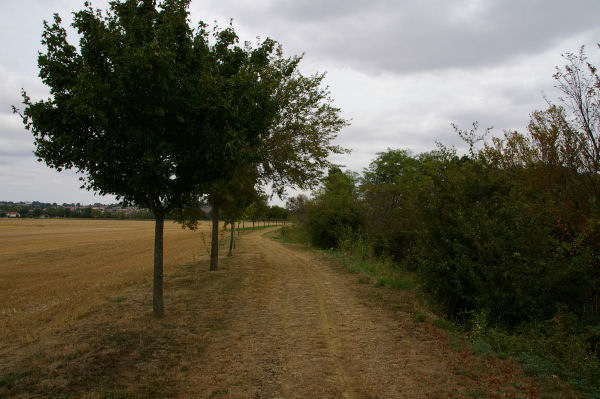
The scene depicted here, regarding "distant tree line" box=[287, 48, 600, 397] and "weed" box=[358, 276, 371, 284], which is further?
"weed" box=[358, 276, 371, 284]

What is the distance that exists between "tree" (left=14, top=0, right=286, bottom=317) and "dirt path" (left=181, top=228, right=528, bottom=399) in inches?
123

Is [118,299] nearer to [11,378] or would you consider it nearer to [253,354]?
[11,378]

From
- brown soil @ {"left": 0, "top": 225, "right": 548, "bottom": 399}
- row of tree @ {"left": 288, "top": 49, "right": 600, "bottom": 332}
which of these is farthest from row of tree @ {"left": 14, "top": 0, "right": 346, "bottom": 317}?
row of tree @ {"left": 288, "top": 49, "right": 600, "bottom": 332}

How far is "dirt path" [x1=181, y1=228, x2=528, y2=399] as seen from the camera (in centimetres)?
481

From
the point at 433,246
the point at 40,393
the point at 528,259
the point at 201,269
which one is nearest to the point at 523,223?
the point at 528,259

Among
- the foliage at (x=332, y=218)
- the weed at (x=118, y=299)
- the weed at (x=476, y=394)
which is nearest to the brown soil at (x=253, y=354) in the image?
the weed at (x=476, y=394)

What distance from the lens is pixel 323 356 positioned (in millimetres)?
6004

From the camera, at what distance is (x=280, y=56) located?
50.3 ft

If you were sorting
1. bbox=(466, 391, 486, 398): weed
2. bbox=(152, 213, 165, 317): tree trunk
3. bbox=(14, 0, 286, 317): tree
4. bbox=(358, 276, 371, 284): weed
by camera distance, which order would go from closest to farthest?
bbox=(466, 391, 486, 398): weed < bbox=(14, 0, 286, 317): tree < bbox=(152, 213, 165, 317): tree trunk < bbox=(358, 276, 371, 284): weed

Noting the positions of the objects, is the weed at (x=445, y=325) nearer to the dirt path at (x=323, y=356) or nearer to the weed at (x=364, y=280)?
the dirt path at (x=323, y=356)

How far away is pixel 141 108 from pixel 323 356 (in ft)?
19.1

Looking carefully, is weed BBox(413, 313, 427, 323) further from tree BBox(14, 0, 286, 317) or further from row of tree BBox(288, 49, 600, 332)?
tree BBox(14, 0, 286, 317)

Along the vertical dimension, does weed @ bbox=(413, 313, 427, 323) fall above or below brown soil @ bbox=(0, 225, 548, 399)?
above

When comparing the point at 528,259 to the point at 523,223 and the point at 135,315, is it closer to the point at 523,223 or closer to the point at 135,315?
the point at 523,223
